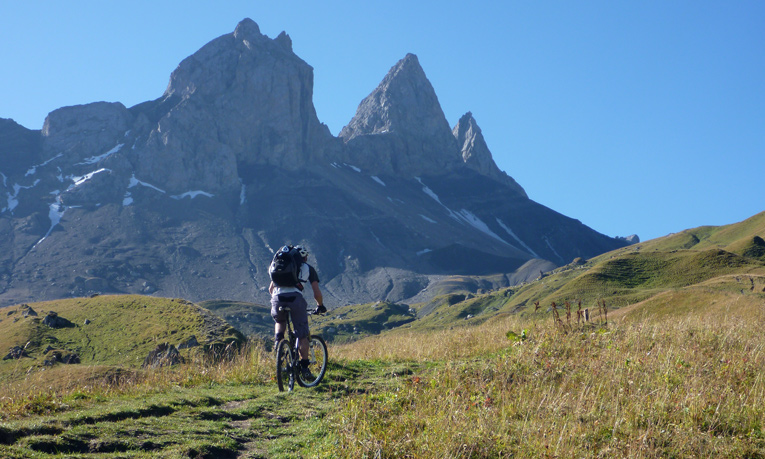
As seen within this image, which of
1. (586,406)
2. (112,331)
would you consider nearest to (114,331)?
(112,331)

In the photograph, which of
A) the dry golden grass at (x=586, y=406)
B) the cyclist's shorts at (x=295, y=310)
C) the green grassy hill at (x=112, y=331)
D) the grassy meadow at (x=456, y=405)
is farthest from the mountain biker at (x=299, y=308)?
the green grassy hill at (x=112, y=331)

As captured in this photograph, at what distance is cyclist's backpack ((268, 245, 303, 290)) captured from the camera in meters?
12.3

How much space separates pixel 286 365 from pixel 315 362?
65 centimetres

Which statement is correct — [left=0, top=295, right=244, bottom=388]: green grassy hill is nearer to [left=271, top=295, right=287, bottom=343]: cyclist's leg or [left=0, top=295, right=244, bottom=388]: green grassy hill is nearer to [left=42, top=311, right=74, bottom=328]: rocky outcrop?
[left=42, top=311, right=74, bottom=328]: rocky outcrop

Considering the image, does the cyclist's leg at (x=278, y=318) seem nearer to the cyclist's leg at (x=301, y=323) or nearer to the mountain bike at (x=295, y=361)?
the mountain bike at (x=295, y=361)

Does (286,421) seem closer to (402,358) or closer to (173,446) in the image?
(173,446)

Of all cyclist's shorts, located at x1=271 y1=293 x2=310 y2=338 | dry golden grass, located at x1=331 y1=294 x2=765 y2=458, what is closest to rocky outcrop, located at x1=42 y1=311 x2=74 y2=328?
cyclist's shorts, located at x1=271 y1=293 x2=310 y2=338

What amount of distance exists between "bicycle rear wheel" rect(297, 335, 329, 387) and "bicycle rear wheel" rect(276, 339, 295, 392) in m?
0.19

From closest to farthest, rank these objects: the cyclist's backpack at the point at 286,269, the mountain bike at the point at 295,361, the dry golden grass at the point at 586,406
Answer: the dry golden grass at the point at 586,406, the cyclist's backpack at the point at 286,269, the mountain bike at the point at 295,361

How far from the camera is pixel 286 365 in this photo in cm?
1290

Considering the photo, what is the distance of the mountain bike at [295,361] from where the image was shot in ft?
40.6

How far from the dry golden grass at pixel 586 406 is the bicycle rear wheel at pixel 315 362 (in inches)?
87.1

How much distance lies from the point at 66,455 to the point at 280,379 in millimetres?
5226

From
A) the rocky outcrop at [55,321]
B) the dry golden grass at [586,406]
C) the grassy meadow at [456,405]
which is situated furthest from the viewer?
the rocky outcrop at [55,321]
